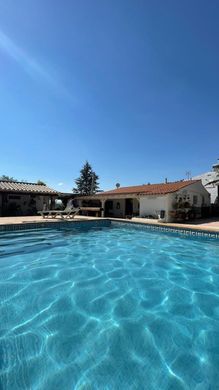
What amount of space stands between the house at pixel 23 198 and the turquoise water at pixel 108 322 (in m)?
13.0

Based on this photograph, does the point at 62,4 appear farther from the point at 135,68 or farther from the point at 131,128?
the point at 131,128

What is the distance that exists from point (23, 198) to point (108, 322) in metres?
19.4

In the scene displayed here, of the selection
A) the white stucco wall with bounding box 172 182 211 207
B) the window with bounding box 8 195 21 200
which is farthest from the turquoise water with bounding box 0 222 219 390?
the window with bounding box 8 195 21 200

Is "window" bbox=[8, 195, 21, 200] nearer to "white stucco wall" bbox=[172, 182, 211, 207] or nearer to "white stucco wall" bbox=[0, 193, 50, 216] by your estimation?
"white stucco wall" bbox=[0, 193, 50, 216]

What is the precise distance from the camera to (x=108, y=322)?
12.7 ft

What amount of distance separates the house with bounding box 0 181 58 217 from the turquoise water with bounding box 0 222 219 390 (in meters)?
13.0

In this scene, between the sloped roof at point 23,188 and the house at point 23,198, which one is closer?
the sloped roof at point 23,188

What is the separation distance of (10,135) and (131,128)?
9.85 metres

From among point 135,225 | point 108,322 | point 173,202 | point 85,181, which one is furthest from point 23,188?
point 85,181

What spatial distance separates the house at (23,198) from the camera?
19.9m

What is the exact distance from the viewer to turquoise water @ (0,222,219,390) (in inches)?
106

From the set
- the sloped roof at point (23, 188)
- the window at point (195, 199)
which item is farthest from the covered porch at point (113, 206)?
the window at point (195, 199)

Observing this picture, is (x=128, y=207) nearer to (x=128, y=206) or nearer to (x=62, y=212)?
(x=128, y=206)

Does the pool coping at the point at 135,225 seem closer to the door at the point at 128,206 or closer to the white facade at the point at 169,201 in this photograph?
the white facade at the point at 169,201
